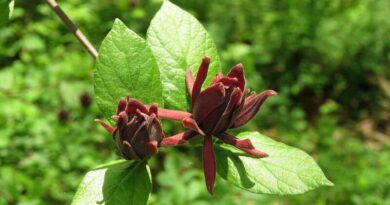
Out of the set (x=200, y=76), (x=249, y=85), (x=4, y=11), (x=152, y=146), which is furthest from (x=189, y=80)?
(x=249, y=85)

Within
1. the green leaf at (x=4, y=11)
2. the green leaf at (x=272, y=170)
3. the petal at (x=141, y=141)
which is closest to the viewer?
the petal at (x=141, y=141)

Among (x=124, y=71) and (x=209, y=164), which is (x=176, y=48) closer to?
(x=124, y=71)

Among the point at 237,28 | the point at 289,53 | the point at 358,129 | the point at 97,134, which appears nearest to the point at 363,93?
the point at 358,129

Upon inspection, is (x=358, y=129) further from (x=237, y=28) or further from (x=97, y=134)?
(x=97, y=134)

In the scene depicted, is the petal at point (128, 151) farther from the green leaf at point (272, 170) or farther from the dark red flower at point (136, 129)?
the green leaf at point (272, 170)

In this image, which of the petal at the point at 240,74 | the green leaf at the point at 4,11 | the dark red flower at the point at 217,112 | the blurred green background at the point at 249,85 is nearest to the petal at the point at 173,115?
the dark red flower at the point at 217,112
